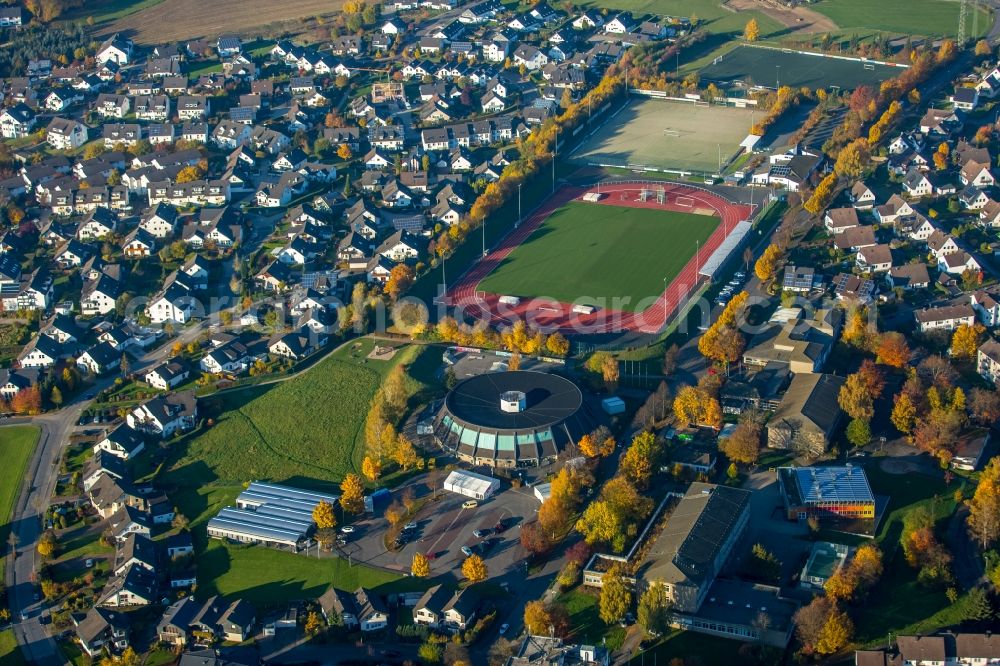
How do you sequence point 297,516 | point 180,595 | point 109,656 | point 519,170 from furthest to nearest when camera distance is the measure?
point 519,170, point 297,516, point 180,595, point 109,656

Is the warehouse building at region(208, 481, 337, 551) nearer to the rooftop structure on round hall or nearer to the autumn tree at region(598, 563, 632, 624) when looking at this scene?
the rooftop structure on round hall

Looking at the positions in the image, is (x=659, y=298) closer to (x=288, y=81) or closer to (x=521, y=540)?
(x=521, y=540)

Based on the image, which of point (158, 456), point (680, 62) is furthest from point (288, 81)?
point (158, 456)

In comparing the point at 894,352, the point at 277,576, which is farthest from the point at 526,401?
the point at 894,352

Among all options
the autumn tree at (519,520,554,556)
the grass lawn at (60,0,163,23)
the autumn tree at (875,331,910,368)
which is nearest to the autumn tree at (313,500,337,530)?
the autumn tree at (519,520,554,556)

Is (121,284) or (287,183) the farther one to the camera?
(287,183)

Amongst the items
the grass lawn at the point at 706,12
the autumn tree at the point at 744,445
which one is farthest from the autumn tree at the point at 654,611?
the grass lawn at the point at 706,12

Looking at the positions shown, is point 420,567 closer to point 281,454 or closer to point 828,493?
point 281,454
